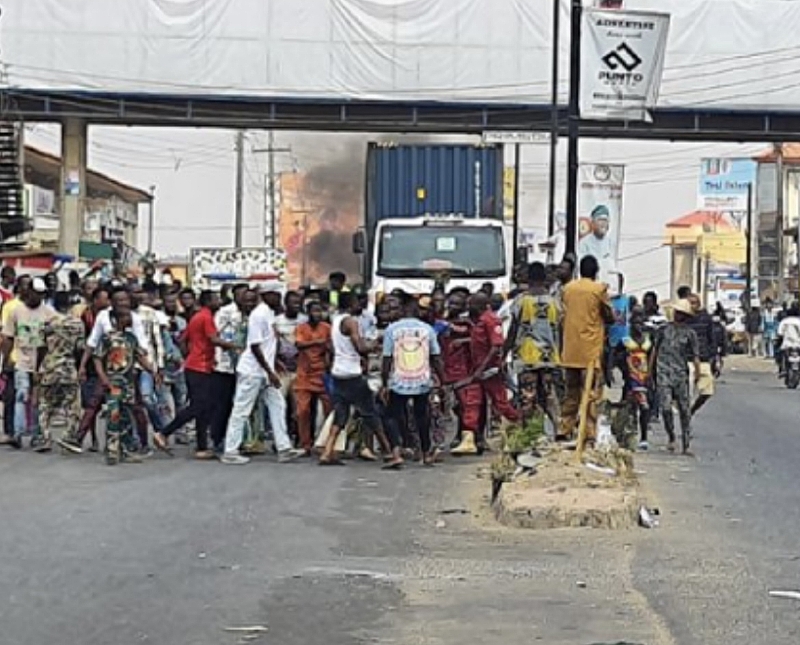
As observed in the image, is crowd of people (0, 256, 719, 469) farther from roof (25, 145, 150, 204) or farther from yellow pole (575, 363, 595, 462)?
roof (25, 145, 150, 204)

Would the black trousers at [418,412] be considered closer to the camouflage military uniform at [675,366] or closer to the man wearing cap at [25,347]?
the camouflage military uniform at [675,366]

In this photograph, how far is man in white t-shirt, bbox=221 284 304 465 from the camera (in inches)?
Result: 702

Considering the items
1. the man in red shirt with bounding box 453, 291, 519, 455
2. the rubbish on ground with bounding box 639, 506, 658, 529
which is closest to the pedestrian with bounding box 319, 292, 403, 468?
the man in red shirt with bounding box 453, 291, 519, 455

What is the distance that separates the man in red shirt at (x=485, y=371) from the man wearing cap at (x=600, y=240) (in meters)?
→ 14.0

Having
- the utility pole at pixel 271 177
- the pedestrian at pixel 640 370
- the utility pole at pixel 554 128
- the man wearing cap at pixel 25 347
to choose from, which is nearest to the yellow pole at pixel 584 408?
the pedestrian at pixel 640 370

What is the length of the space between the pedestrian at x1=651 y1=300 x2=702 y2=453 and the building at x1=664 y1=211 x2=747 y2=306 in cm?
6777

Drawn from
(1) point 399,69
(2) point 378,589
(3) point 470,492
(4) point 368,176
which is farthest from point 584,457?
(1) point 399,69

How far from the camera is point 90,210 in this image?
57969mm

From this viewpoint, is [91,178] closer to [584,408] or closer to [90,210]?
[90,210]

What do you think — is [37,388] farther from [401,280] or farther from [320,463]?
[401,280]

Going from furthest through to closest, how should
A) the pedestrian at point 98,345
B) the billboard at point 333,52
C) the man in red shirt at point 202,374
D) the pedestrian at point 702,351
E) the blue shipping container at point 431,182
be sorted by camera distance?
the billboard at point 333,52 → the blue shipping container at point 431,182 → the pedestrian at point 702,351 → the man in red shirt at point 202,374 → the pedestrian at point 98,345

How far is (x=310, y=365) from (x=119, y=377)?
199 cm

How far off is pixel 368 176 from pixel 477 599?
2002 centimetres

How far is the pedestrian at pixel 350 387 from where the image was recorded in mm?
17578
